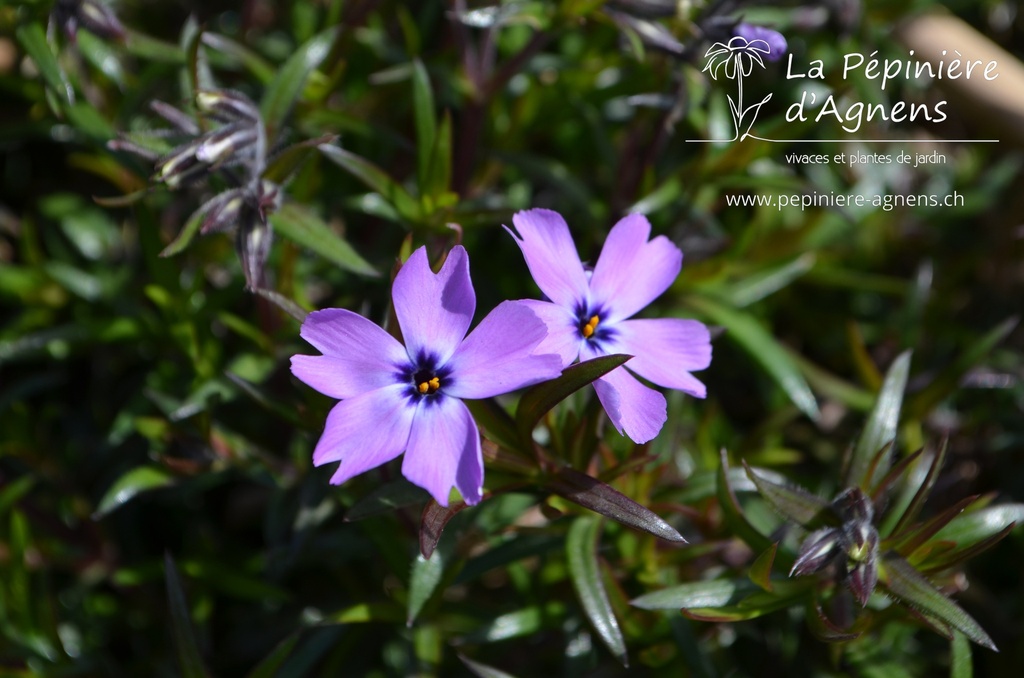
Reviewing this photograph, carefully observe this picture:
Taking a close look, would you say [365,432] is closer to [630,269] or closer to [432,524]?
[432,524]

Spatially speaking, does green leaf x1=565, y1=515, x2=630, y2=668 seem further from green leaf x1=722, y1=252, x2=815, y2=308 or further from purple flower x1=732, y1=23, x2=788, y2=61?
purple flower x1=732, y1=23, x2=788, y2=61

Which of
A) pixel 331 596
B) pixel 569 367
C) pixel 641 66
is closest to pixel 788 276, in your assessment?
pixel 641 66

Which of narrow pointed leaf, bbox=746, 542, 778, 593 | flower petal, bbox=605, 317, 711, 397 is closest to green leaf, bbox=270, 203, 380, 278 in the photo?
flower petal, bbox=605, 317, 711, 397

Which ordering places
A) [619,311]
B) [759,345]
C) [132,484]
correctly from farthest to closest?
[759,345] < [132,484] < [619,311]

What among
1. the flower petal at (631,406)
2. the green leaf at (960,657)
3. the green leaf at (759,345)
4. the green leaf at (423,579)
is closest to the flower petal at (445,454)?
the flower petal at (631,406)

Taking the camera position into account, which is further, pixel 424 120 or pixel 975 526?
pixel 424 120

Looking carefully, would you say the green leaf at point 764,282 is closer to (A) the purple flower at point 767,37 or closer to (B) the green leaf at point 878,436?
(B) the green leaf at point 878,436

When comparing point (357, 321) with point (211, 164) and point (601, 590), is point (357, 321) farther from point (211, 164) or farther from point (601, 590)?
point (601, 590)

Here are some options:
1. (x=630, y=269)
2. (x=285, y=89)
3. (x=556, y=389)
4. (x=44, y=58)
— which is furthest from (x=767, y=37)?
(x=44, y=58)
